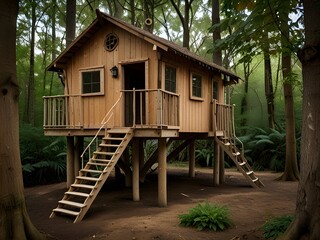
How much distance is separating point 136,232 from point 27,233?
2.09 m

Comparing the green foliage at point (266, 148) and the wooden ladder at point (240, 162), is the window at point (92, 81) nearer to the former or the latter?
the wooden ladder at point (240, 162)

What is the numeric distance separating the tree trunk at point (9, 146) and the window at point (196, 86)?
7454 millimetres

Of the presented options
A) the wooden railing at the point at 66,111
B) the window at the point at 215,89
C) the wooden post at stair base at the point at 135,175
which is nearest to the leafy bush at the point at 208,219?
the wooden post at stair base at the point at 135,175

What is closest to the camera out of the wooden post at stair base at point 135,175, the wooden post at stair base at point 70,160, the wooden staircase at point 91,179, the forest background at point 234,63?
the forest background at point 234,63

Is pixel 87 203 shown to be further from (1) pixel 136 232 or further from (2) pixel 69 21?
(2) pixel 69 21

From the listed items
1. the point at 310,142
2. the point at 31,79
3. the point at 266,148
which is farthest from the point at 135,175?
the point at 31,79

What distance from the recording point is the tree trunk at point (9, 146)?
18.1 feet

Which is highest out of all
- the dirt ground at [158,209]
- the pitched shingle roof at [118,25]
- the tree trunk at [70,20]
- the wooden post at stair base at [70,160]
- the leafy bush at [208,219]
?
the tree trunk at [70,20]

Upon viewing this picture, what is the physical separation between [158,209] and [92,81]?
5165 mm

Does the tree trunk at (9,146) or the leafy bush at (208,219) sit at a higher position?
the tree trunk at (9,146)

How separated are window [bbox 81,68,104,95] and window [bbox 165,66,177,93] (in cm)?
228

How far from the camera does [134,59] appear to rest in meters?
10.6

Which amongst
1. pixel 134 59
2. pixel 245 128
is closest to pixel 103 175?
pixel 134 59

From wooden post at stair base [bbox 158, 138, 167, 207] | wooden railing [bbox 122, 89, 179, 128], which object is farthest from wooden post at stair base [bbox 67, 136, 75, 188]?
wooden post at stair base [bbox 158, 138, 167, 207]
